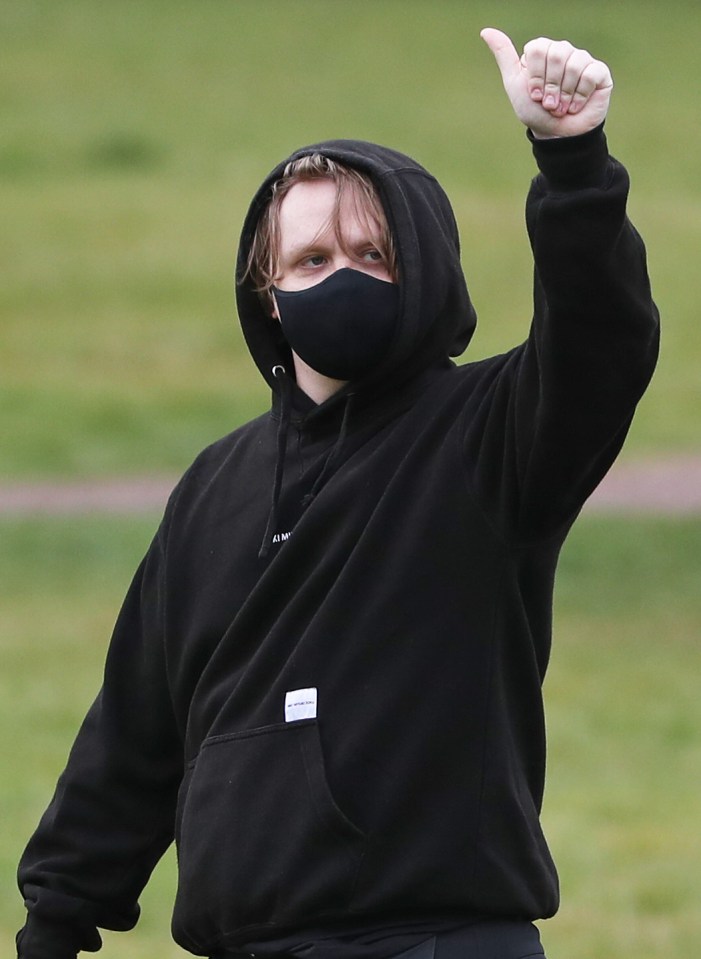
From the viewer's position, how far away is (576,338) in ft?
8.39

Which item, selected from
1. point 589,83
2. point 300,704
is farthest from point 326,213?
point 300,704

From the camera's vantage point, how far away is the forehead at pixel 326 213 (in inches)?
115


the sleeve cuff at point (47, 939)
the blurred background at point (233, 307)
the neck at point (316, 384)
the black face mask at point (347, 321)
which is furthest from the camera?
the blurred background at point (233, 307)

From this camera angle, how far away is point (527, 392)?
105 inches

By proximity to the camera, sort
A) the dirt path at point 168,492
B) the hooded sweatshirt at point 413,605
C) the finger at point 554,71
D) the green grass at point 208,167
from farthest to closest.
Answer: the green grass at point 208,167 → the dirt path at point 168,492 → the hooded sweatshirt at point 413,605 → the finger at point 554,71

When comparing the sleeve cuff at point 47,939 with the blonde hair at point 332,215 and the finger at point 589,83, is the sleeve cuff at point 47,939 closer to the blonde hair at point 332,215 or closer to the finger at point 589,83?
the blonde hair at point 332,215

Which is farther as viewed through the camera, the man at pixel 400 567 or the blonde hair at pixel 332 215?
the blonde hair at pixel 332 215

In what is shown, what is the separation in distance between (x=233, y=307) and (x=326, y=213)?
1762 cm

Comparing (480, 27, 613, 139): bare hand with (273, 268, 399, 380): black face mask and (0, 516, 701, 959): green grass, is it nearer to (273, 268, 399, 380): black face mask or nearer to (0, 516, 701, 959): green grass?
(273, 268, 399, 380): black face mask

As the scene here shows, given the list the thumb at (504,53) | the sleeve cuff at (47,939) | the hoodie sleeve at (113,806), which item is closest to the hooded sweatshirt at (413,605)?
the thumb at (504,53)

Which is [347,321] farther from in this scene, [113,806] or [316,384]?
[113,806]

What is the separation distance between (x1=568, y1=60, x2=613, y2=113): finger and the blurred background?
395cm

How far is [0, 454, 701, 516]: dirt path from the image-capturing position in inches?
545

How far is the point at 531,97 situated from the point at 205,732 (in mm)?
1071
